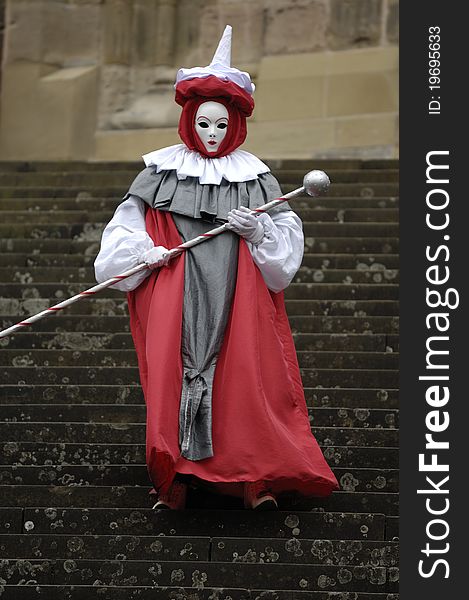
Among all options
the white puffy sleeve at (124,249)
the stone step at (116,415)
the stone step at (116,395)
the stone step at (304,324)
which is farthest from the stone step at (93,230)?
the white puffy sleeve at (124,249)

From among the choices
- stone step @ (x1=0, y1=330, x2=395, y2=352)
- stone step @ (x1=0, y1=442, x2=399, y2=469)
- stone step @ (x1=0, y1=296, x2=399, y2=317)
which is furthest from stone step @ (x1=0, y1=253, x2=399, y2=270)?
stone step @ (x1=0, y1=442, x2=399, y2=469)

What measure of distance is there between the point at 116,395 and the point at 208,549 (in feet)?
5.38

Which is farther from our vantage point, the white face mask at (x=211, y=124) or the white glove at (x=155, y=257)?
the white face mask at (x=211, y=124)

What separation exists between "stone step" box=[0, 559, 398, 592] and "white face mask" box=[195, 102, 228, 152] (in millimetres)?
1855

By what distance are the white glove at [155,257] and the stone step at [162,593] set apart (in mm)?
1382

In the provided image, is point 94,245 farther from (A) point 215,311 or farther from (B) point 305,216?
(A) point 215,311

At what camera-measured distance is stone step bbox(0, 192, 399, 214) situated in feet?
34.4

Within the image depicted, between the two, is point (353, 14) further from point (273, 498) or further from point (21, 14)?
point (273, 498)

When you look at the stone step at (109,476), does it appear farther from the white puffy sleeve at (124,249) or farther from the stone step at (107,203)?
the stone step at (107,203)

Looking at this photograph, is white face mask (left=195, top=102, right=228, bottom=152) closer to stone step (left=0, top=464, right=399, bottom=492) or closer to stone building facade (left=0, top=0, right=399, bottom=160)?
stone step (left=0, top=464, right=399, bottom=492)

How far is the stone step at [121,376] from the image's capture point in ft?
26.1

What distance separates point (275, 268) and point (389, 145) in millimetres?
6960

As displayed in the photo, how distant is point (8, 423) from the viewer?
7.55 metres

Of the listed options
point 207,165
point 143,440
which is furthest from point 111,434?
point 207,165
